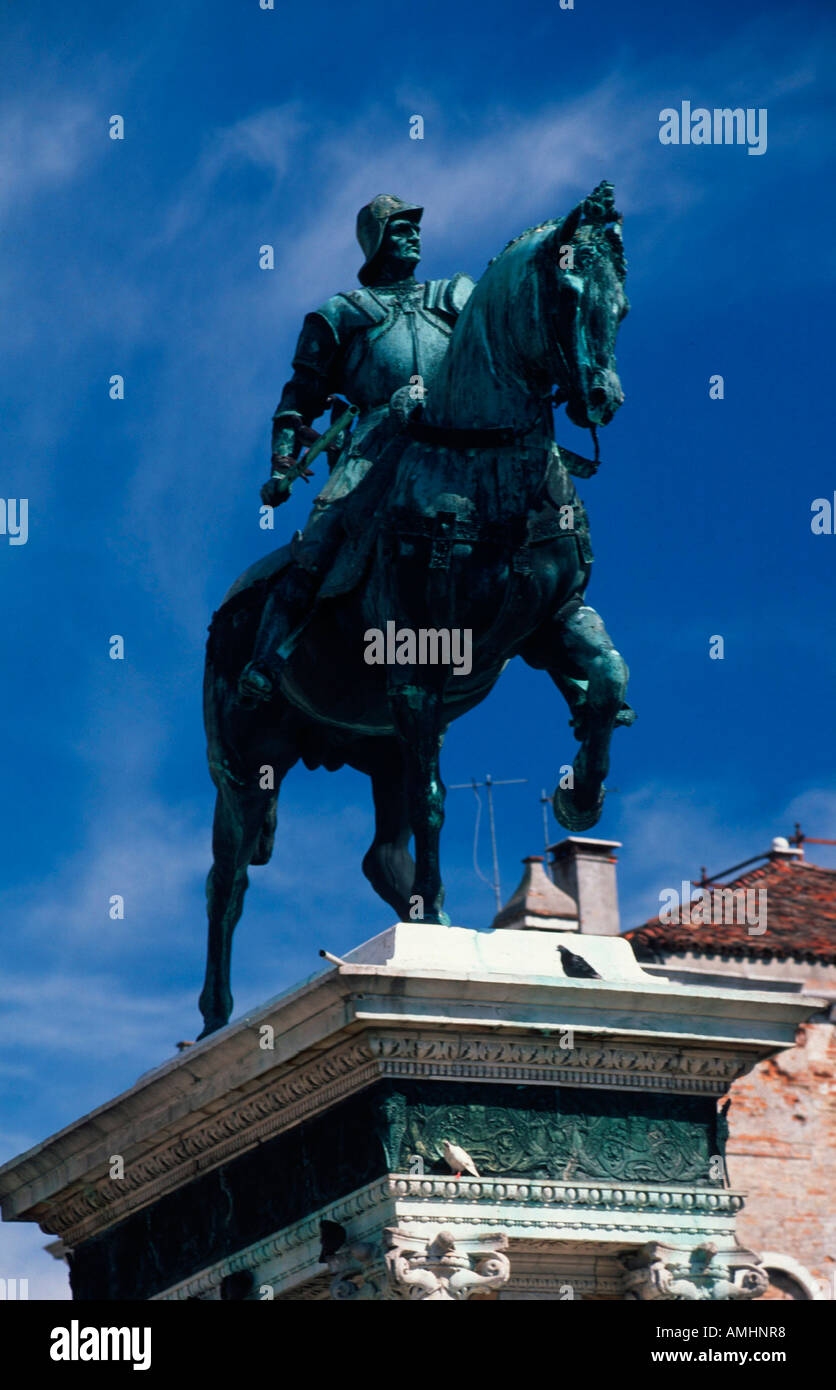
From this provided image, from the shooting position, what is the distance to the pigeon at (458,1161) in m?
11.9

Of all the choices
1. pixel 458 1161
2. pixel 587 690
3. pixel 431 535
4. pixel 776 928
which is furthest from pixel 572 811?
pixel 776 928

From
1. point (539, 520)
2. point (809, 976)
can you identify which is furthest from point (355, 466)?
point (809, 976)

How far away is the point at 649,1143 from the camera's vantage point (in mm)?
12445

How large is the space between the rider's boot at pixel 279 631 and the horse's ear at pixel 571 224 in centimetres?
197

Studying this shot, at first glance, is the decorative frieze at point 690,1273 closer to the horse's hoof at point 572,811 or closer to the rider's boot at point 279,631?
the horse's hoof at point 572,811

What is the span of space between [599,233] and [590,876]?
104ft

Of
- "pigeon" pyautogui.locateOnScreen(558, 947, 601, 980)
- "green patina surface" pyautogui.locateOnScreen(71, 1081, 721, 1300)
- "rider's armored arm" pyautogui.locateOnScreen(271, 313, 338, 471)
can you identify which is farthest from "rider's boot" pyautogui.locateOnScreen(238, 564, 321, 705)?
"green patina surface" pyautogui.locateOnScreen(71, 1081, 721, 1300)

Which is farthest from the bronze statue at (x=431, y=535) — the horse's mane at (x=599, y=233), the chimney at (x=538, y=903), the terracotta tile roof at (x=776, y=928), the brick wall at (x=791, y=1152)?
the chimney at (x=538, y=903)

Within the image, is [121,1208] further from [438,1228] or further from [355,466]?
[355,466]

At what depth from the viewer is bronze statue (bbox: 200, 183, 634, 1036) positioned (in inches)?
494

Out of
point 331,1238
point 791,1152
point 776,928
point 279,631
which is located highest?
point 776,928

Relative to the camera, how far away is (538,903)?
43156 mm

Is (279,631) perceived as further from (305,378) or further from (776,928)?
(776,928)
